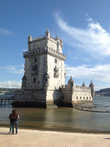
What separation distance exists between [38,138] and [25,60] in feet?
151

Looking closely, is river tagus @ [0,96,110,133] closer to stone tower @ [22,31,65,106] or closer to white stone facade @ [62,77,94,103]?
stone tower @ [22,31,65,106]

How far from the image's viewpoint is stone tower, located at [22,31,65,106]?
46.1 metres

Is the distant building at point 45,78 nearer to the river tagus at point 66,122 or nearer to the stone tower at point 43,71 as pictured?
the stone tower at point 43,71

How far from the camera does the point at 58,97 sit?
4956 cm

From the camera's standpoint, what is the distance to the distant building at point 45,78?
4628cm

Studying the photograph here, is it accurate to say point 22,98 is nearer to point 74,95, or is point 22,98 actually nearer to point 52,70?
point 52,70

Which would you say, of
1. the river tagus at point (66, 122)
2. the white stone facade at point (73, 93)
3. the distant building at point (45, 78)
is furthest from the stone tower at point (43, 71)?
the river tagus at point (66, 122)

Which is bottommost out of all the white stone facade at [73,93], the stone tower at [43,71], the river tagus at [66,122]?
the river tagus at [66,122]

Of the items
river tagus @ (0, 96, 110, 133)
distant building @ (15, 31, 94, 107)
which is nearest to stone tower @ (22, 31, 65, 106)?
distant building @ (15, 31, 94, 107)

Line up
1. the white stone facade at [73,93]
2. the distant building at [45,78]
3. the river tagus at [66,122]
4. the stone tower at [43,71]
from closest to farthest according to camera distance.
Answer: the river tagus at [66,122]
the stone tower at [43,71]
the distant building at [45,78]
the white stone facade at [73,93]

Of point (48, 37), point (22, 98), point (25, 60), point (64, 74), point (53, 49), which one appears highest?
point (48, 37)

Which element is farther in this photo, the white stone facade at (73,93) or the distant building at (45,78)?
the white stone facade at (73,93)

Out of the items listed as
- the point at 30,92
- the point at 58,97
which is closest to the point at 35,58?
the point at 30,92

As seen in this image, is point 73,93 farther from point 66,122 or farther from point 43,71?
point 66,122
